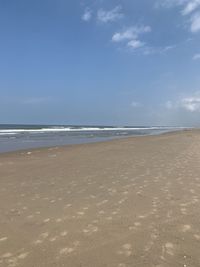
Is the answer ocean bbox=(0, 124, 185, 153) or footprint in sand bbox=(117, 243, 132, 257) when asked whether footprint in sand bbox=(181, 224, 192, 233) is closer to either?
footprint in sand bbox=(117, 243, 132, 257)

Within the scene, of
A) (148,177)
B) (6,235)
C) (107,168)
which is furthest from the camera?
(107,168)

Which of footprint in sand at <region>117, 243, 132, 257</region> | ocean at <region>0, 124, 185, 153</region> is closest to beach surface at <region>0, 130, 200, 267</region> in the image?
footprint in sand at <region>117, 243, 132, 257</region>

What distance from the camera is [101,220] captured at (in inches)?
252

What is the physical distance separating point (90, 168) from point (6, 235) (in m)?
7.99

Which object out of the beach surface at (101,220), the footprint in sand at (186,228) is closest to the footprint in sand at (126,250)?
the beach surface at (101,220)

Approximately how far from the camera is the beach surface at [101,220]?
4.72 metres

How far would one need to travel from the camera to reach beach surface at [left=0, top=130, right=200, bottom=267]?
4723 millimetres

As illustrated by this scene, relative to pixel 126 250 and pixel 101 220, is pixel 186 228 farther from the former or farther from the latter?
pixel 101 220

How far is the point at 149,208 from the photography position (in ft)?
23.7

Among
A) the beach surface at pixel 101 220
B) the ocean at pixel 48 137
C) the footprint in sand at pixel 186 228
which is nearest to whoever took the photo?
the beach surface at pixel 101 220

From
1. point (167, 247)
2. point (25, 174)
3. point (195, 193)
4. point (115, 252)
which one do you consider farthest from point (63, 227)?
point (25, 174)

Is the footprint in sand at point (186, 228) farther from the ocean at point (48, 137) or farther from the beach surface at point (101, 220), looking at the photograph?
the ocean at point (48, 137)

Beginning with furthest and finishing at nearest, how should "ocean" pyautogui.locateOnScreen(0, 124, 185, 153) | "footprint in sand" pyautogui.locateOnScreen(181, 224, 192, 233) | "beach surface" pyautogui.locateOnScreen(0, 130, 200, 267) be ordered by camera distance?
1. "ocean" pyautogui.locateOnScreen(0, 124, 185, 153)
2. "footprint in sand" pyautogui.locateOnScreen(181, 224, 192, 233)
3. "beach surface" pyautogui.locateOnScreen(0, 130, 200, 267)

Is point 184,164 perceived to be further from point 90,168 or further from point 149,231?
point 149,231
